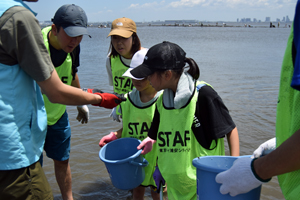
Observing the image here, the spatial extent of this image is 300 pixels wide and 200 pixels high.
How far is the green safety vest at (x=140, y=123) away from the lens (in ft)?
9.48

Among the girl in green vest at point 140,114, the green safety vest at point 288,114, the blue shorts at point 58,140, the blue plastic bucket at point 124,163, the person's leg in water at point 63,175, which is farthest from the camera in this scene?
the person's leg in water at point 63,175

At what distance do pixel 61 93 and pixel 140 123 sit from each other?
1120mm

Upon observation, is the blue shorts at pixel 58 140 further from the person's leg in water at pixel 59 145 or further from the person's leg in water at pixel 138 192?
the person's leg in water at pixel 138 192

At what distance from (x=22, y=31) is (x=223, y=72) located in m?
10.7

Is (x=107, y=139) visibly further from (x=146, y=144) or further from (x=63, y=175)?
(x=63, y=175)

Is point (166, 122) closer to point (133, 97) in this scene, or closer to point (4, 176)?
point (133, 97)

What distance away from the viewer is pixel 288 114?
1312mm

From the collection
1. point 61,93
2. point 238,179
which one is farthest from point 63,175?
point 238,179

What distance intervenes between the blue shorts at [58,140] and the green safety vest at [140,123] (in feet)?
2.50

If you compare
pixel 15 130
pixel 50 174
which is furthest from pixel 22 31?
pixel 50 174

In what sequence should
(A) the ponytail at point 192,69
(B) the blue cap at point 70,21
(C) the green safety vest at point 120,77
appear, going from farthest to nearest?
(C) the green safety vest at point 120,77, (B) the blue cap at point 70,21, (A) the ponytail at point 192,69

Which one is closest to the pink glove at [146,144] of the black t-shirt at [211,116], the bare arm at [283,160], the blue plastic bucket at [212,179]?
the black t-shirt at [211,116]

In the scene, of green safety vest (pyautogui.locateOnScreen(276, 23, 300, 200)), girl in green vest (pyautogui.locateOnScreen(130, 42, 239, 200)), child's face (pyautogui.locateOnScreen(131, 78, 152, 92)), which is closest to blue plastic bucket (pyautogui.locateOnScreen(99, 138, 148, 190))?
girl in green vest (pyautogui.locateOnScreen(130, 42, 239, 200))

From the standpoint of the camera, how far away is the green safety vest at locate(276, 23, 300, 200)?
124cm
